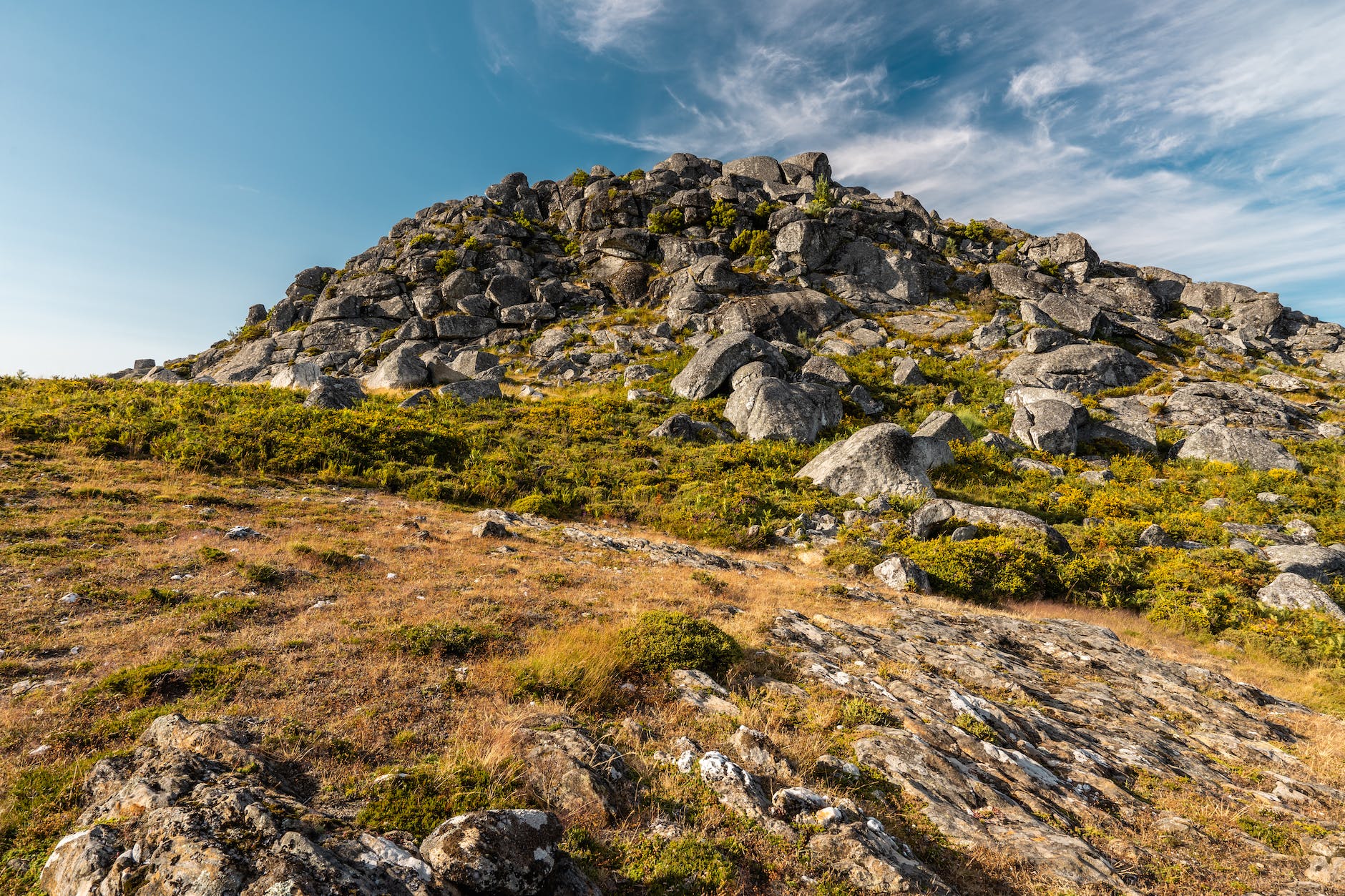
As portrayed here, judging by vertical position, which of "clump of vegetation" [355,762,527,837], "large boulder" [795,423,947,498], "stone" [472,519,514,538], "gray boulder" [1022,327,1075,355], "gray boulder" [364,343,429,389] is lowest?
"clump of vegetation" [355,762,527,837]

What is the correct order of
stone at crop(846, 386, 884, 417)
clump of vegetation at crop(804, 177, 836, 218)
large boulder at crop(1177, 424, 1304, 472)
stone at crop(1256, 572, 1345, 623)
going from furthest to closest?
clump of vegetation at crop(804, 177, 836, 218) → stone at crop(846, 386, 884, 417) → large boulder at crop(1177, 424, 1304, 472) → stone at crop(1256, 572, 1345, 623)

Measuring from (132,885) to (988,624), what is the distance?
15471 millimetres

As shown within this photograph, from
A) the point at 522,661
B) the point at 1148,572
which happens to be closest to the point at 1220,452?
the point at 1148,572

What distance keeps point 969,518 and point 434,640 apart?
19044 millimetres

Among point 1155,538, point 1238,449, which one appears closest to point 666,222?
point 1238,449

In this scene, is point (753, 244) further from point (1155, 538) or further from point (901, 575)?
point (901, 575)

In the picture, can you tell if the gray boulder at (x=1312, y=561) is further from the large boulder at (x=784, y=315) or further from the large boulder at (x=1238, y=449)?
the large boulder at (x=784, y=315)

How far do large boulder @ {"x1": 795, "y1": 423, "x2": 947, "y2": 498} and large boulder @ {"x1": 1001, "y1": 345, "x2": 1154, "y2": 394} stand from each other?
19.7 metres

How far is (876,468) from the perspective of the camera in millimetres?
23469

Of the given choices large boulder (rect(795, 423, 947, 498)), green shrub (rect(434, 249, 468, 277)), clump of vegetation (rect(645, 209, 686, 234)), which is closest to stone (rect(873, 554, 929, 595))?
large boulder (rect(795, 423, 947, 498))

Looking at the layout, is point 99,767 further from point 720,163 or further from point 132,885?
point 720,163

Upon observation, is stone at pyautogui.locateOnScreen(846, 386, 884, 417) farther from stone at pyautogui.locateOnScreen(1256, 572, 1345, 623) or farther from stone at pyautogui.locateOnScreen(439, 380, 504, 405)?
stone at pyautogui.locateOnScreen(439, 380, 504, 405)

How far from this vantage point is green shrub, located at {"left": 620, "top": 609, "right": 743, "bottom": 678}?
848 cm

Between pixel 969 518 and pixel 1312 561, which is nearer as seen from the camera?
pixel 1312 561
